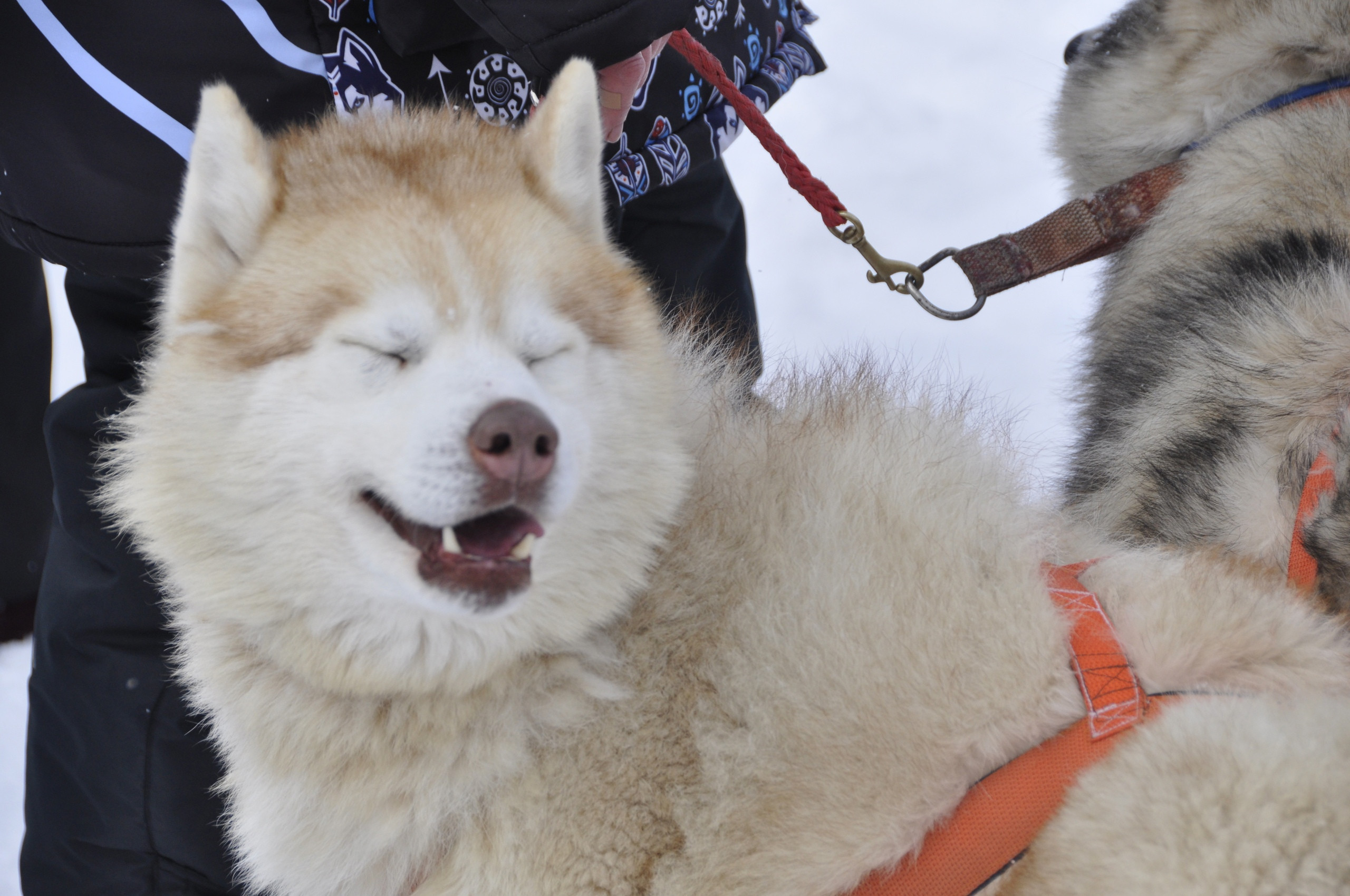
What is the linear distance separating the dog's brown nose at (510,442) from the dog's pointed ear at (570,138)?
1.50 ft

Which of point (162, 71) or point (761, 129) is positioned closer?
point (162, 71)

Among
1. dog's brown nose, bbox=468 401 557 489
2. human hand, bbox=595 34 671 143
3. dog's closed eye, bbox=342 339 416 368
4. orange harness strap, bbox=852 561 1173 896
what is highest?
human hand, bbox=595 34 671 143

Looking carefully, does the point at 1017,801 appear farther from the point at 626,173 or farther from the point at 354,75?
the point at 354,75

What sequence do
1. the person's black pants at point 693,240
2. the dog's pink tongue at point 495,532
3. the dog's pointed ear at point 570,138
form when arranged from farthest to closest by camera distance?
the person's black pants at point 693,240 → the dog's pointed ear at point 570,138 → the dog's pink tongue at point 495,532

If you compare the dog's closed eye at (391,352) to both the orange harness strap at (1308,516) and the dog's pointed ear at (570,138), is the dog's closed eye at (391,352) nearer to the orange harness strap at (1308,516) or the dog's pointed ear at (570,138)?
the dog's pointed ear at (570,138)

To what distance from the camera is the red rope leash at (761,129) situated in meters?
2.12

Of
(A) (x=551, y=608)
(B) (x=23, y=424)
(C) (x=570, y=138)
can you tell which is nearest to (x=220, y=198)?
(C) (x=570, y=138)

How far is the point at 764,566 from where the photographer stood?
1562 millimetres

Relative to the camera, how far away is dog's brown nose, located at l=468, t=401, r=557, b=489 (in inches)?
48.7

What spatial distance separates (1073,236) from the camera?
2225mm

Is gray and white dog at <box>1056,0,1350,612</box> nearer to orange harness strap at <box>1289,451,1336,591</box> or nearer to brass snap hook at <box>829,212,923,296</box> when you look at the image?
orange harness strap at <box>1289,451,1336,591</box>

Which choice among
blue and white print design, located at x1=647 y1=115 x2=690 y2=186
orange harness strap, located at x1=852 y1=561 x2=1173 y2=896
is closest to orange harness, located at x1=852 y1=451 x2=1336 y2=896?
orange harness strap, located at x1=852 y1=561 x2=1173 y2=896

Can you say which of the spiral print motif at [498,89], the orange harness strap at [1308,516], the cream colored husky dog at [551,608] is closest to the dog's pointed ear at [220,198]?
the cream colored husky dog at [551,608]

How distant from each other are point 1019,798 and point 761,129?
4.89ft
